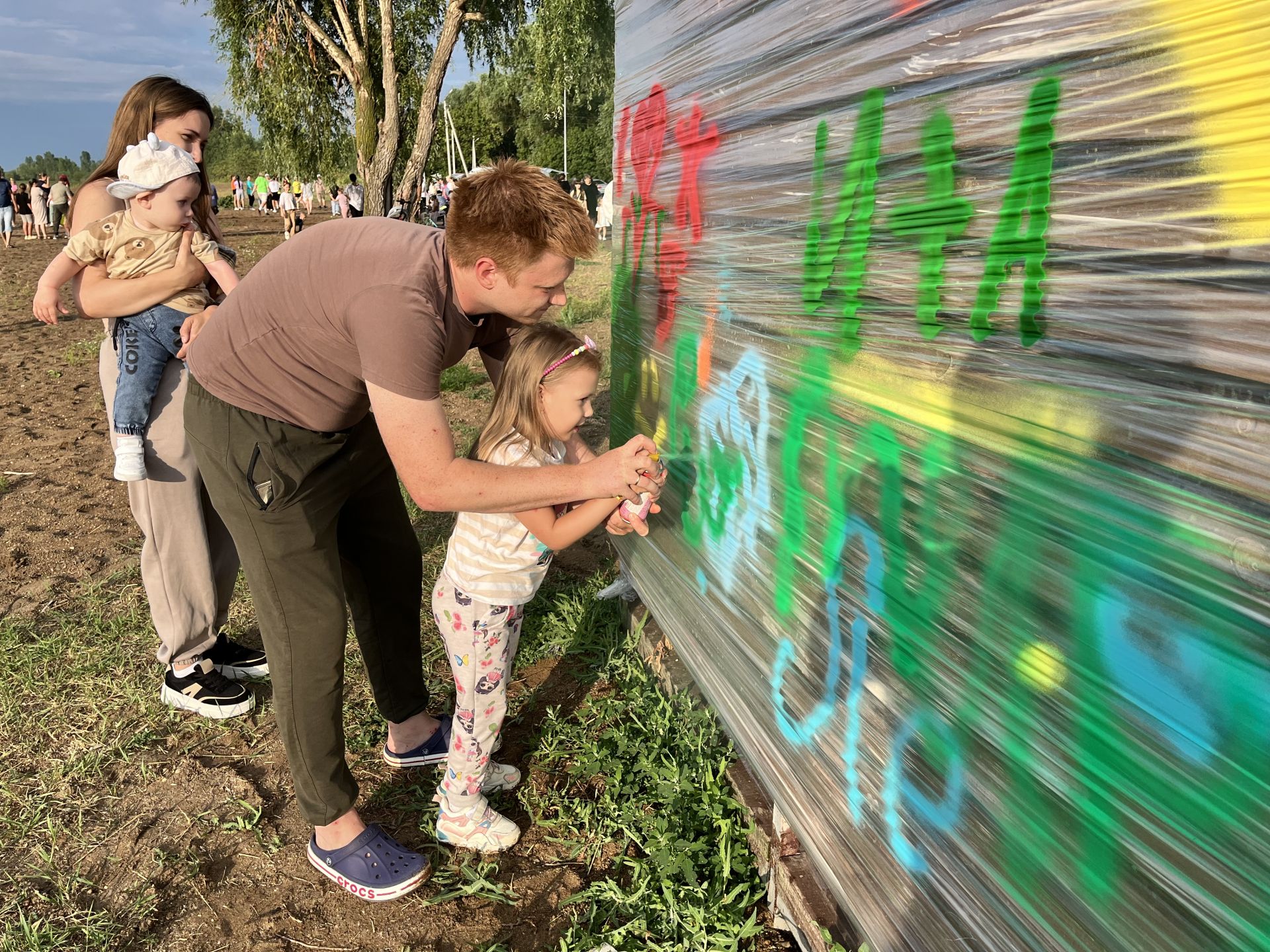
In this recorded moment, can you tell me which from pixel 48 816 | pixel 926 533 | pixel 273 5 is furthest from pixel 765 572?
pixel 273 5

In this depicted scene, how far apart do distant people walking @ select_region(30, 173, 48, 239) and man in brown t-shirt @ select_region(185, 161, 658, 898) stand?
72.0 feet

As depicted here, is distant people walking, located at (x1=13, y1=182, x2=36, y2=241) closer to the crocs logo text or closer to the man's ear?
the crocs logo text

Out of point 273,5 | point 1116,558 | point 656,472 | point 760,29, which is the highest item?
point 273,5

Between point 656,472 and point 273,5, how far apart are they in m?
12.1

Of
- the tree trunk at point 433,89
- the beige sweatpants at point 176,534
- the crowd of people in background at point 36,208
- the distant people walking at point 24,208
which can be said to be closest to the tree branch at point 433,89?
the tree trunk at point 433,89

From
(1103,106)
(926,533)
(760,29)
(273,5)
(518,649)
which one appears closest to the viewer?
(1103,106)

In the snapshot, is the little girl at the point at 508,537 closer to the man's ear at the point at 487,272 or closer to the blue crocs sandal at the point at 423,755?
the man's ear at the point at 487,272

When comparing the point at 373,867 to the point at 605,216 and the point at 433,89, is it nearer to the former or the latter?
the point at 433,89

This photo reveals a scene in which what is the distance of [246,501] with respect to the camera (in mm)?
1815

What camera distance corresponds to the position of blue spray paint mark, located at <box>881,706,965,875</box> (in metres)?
1.09

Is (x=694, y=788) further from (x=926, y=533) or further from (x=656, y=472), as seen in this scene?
(x=926, y=533)

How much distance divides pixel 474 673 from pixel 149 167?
5.58 feet

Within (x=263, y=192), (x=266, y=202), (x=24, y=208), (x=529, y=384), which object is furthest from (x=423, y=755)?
(x=266, y=202)

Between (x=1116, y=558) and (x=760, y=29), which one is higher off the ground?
(x=760, y=29)
